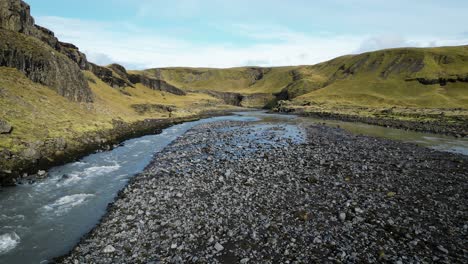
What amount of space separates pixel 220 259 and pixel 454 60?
229 m

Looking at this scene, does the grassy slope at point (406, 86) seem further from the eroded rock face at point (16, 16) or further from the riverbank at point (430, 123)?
the eroded rock face at point (16, 16)

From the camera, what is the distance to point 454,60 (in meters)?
178

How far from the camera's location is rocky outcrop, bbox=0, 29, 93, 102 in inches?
1981

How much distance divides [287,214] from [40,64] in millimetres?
58211

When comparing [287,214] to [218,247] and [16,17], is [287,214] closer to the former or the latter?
[218,247]

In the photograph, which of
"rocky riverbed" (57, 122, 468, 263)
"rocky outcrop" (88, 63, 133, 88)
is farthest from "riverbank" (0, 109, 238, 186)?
"rocky outcrop" (88, 63, 133, 88)

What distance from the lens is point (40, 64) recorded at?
5284 centimetres

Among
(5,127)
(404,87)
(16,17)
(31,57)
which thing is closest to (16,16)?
(16,17)

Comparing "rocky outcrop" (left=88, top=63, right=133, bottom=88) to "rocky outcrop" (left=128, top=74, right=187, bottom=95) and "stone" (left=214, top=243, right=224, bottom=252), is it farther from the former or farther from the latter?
"stone" (left=214, top=243, right=224, bottom=252)

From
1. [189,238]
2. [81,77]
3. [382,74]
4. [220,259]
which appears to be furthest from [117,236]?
[382,74]

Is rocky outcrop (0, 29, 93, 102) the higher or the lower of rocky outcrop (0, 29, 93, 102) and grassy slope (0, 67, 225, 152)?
the higher

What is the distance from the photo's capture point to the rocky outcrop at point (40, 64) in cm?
5031

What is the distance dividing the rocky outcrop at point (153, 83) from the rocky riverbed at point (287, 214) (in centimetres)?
13130

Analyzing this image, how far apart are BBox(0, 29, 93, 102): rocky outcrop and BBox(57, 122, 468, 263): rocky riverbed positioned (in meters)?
40.1
